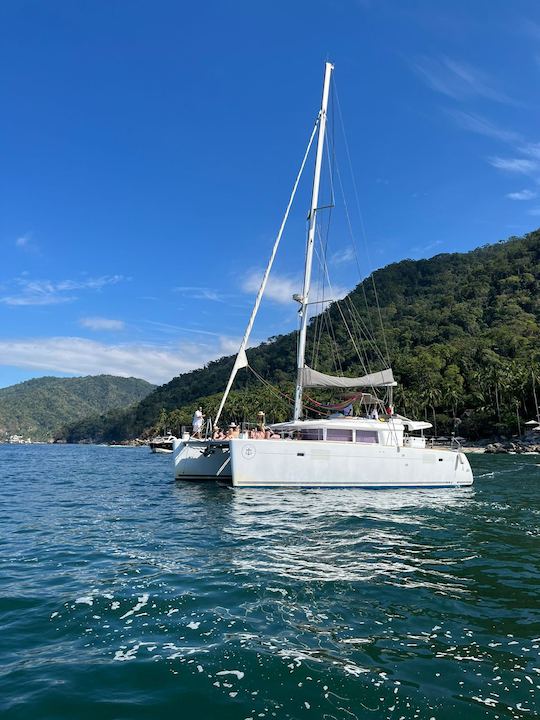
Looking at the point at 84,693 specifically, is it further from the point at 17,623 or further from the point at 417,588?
the point at 417,588

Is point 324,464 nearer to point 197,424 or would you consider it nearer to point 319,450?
point 319,450

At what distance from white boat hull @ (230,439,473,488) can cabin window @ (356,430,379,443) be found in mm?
553

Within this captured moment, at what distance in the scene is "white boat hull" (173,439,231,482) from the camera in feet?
83.3

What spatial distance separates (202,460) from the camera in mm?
25438

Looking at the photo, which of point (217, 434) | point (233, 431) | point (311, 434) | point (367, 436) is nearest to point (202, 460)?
point (217, 434)

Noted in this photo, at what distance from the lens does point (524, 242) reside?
175 m

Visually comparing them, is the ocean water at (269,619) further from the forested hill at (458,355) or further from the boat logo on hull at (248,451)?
the forested hill at (458,355)

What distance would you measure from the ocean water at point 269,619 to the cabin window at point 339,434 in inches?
334

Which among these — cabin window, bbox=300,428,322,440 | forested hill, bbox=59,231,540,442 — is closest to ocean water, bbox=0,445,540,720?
cabin window, bbox=300,428,322,440

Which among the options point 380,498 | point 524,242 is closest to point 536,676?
point 380,498

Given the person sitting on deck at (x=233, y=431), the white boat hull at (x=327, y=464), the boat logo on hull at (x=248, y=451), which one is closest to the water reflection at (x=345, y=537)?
the white boat hull at (x=327, y=464)

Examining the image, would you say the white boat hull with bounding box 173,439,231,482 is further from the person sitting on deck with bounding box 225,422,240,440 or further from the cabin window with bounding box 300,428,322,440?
the cabin window with bounding box 300,428,322,440

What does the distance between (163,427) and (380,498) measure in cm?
13876

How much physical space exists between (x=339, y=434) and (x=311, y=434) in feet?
4.15
